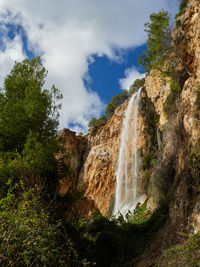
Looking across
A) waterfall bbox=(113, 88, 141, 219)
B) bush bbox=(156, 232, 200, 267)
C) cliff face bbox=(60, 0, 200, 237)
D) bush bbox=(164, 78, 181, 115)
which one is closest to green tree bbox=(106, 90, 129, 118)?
cliff face bbox=(60, 0, 200, 237)

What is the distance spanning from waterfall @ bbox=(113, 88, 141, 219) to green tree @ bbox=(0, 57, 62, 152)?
35.4ft

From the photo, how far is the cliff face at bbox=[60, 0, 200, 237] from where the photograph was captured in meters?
9.60

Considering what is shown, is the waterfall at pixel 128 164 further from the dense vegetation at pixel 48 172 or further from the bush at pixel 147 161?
the dense vegetation at pixel 48 172

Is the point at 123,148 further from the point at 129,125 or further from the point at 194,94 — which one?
the point at 194,94

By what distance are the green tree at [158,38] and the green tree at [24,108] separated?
27.8 feet

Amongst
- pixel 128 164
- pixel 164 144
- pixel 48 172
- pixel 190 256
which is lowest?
pixel 190 256

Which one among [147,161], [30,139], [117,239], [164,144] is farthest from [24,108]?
[147,161]

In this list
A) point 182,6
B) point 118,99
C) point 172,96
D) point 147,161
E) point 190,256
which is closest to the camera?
point 190,256

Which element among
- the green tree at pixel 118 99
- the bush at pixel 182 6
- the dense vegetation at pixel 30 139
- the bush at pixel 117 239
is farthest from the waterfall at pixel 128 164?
the green tree at pixel 118 99

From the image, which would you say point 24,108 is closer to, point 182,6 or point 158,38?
point 158,38

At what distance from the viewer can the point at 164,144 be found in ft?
51.2

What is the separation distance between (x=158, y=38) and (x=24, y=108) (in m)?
11.2

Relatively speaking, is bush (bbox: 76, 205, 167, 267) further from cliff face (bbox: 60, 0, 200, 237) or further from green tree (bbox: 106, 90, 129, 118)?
green tree (bbox: 106, 90, 129, 118)

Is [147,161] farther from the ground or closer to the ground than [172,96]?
closer to the ground
